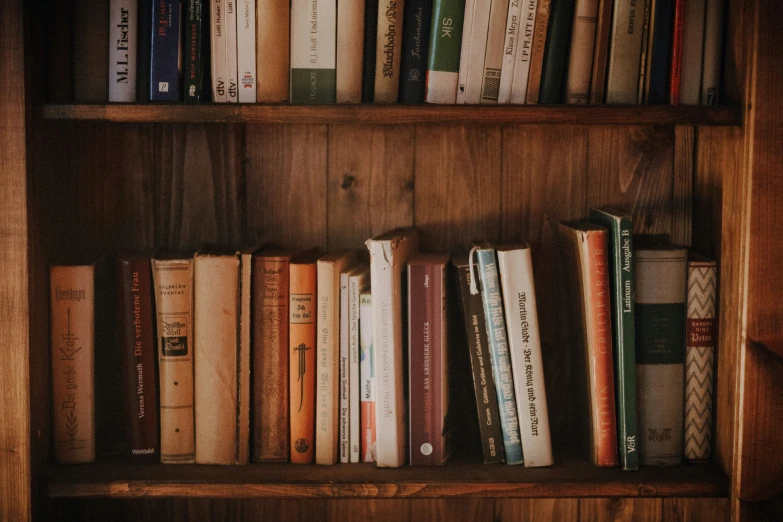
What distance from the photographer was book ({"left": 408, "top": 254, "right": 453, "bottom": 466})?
3.47ft

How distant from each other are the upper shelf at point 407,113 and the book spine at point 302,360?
223mm

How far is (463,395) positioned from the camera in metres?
1.22

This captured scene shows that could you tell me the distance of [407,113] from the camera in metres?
1.02

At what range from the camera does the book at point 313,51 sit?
1.07 meters

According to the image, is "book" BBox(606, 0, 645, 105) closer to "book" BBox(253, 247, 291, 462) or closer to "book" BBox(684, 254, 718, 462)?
"book" BBox(684, 254, 718, 462)

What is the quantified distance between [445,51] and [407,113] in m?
0.12

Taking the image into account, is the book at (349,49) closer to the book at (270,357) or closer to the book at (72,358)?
the book at (270,357)

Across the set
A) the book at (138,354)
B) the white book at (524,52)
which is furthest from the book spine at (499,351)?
the book at (138,354)

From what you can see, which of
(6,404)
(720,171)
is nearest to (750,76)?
(720,171)

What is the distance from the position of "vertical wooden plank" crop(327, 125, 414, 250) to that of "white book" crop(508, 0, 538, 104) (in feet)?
0.80

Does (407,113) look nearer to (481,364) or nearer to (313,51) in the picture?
(313,51)

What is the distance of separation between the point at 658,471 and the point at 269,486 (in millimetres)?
567

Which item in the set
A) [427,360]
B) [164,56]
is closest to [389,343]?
[427,360]

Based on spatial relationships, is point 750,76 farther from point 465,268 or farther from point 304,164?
point 304,164
